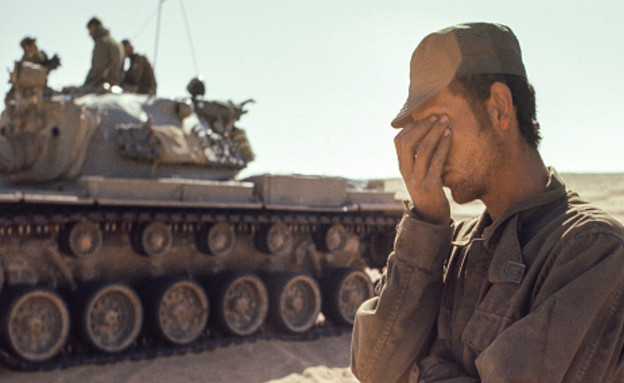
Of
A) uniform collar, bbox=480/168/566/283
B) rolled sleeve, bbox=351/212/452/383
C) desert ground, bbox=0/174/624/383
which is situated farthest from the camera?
desert ground, bbox=0/174/624/383

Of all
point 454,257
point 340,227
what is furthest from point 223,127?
point 454,257

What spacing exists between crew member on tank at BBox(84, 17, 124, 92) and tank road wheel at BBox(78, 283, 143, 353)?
3.14 metres

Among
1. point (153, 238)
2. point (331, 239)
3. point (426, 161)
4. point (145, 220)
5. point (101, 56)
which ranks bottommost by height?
point (331, 239)

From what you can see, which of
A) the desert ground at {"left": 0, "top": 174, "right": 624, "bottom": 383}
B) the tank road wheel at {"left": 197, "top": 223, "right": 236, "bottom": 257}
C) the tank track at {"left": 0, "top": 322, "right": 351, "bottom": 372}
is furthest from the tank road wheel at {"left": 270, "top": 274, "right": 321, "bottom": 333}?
the tank road wheel at {"left": 197, "top": 223, "right": 236, "bottom": 257}

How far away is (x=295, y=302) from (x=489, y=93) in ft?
25.0

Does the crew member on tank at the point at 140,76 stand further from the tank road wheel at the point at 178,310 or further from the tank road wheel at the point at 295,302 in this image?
the tank road wheel at the point at 295,302

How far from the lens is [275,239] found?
8969 mm

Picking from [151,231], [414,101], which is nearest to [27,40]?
[151,231]

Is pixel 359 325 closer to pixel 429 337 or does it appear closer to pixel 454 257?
pixel 429 337

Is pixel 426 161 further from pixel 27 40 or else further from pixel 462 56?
pixel 27 40

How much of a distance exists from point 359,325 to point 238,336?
22.3 ft

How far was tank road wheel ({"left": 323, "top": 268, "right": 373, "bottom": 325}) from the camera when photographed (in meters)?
9.34

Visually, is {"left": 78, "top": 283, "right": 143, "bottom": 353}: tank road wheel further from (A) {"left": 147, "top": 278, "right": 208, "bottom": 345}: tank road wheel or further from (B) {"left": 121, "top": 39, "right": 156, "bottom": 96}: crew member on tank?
(B) {"left": 121, "top": 39, "right": 156, "bottom": 96}: crew member on tank

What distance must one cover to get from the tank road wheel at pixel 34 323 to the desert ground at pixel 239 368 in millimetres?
285
